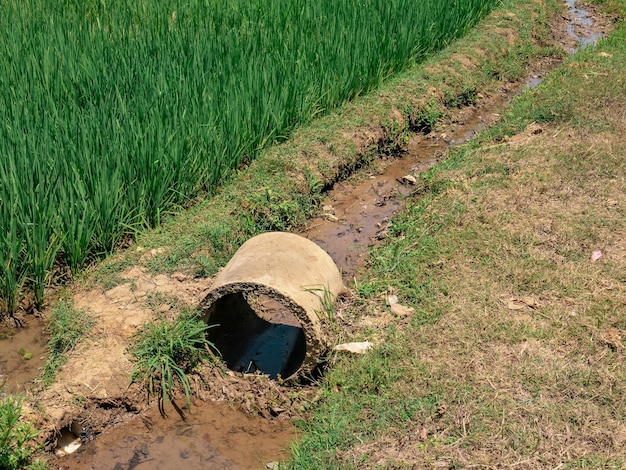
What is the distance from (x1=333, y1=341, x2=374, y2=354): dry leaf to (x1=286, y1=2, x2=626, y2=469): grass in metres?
0.06

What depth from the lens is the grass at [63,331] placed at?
311cm

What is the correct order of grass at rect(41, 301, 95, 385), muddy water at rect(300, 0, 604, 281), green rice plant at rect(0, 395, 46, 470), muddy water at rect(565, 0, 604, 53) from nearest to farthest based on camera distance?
green rice plant at rect(0, 395, 46, 470) → grass at rect(41, 301, 95, 385) → muddy water at rect(300, 0, 604, 281) → muddy water at rect(565, 0, 604, 53)

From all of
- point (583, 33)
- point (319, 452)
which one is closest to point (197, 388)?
point (319, 452)

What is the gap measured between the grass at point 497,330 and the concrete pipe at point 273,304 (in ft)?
0.85

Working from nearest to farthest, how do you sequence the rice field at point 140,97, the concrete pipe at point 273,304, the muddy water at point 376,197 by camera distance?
the concrete pipe at point 273,304 → the rice field at point 140,97 → the muddy water at point 376,197

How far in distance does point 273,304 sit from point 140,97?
1.55 m

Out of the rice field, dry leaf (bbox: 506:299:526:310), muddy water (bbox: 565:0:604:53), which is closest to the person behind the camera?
dry leaf (bbox: 506:299:526:310)

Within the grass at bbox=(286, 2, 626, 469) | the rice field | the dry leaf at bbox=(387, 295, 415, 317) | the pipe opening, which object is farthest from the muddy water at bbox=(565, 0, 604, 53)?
the pipe opening

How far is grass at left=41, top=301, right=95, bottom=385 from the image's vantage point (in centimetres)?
311

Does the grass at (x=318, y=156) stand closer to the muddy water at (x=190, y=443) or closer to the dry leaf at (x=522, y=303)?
the muddy water at (x=190, y=443)

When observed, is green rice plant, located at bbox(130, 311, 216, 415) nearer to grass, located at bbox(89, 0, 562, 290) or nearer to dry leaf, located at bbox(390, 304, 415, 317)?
grass, located at bbox(89, 0, 562, 290)

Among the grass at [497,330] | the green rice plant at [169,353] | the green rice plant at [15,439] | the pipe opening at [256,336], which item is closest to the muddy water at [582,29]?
the grass at [497,330]

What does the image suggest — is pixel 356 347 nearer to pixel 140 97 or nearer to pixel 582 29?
pixel 140 97

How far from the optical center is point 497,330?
3113mm
